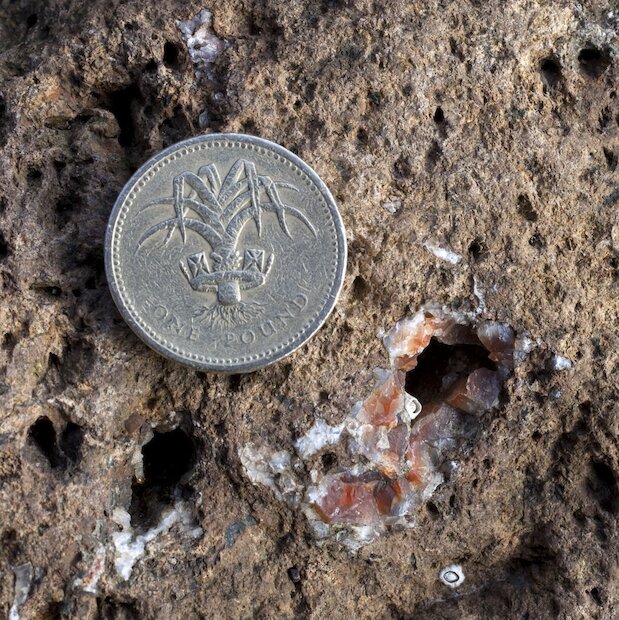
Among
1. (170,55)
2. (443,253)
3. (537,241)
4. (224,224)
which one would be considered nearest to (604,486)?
(537,241)

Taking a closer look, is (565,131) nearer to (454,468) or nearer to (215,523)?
(454,468)

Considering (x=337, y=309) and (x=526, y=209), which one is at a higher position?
(x=526, y=209)

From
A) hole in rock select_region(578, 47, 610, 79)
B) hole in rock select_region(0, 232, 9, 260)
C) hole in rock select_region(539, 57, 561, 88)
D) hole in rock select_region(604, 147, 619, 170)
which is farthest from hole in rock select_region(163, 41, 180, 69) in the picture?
hole in rock select_region(604, 147, 619, 170)

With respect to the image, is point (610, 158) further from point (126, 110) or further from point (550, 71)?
point (126, 110)

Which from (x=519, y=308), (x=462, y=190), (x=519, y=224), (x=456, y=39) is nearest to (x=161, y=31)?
(x=456, y=39)

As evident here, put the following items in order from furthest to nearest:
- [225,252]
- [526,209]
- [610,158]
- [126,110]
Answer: [126,110] < [610,158] < [526,209] < [225,252]

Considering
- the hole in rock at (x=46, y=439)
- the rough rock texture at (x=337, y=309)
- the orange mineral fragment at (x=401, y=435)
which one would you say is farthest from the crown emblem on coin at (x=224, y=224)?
the hole in rock at (x=46, y=439)

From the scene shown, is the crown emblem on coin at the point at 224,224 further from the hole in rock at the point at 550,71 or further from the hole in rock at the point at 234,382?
the hole in rock at the point at 550,71
